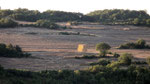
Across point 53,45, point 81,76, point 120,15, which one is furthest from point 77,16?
point 81,76

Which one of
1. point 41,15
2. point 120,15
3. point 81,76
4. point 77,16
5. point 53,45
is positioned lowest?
point 53,45

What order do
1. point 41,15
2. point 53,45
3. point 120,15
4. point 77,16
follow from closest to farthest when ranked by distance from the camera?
point 53,45 → point 41,15 → point 77,16 → point 120,15

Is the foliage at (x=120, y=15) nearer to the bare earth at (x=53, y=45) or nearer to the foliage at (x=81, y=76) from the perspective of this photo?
the bare earth at (x=53, y=45)

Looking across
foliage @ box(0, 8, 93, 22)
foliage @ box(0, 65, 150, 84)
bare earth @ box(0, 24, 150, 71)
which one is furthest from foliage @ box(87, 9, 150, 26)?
foliage @ box(0, 65, 150, 84)

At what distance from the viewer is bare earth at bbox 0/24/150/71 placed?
24.8 metres

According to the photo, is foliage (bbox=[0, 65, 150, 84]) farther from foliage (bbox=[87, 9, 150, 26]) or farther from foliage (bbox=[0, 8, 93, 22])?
foliage (bbox=[87, 9, 150, 26])

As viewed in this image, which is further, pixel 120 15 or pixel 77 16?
pixel 120 15

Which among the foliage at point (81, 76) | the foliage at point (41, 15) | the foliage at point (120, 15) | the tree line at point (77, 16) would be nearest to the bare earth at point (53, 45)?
the foliage at point (81, 76)

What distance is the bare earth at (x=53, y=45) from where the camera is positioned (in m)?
24.8

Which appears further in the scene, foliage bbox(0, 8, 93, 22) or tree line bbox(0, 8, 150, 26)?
tree line bbox(0, 8, 150, 26)

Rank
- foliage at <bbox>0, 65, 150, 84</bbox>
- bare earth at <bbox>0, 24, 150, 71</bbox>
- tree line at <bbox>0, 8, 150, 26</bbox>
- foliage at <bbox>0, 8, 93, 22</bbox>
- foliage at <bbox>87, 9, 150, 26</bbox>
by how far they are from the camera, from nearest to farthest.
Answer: foliage at <bbox>0, 65, 150, 84</bbox> → bare earth at <bbox>0, 24, 150, 71</bbox> → foliage at <bbox>0, 8, 93, 22</bbox> → tree line at <bbox>0, 8, 150, 26</bbox> → foliage at <bbox>87, 9, 150, 26</bbox>

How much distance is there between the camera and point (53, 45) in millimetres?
38656

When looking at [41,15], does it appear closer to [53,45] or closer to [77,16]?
[77,16]

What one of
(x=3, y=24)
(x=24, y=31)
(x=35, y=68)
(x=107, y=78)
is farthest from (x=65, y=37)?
(x=107, y=78)
